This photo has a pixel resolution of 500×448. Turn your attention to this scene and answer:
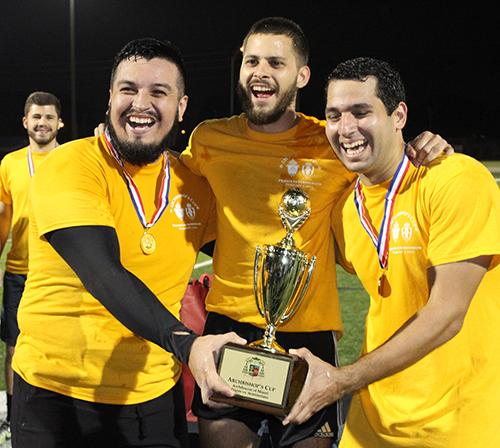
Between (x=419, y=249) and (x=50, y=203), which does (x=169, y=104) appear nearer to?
(x=50, y=203)

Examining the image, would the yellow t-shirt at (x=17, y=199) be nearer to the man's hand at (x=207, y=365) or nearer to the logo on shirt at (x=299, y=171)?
the logo on shirt at (x=299, y=171)

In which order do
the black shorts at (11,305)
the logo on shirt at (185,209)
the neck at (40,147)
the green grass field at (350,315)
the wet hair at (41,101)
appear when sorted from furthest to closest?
the green grass field at (350,315) < the wet hair at (41,101) < the neck at (40,147) < the black shorts at (11,305) < the logo on shirt at (185,209)

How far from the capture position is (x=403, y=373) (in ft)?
7.38

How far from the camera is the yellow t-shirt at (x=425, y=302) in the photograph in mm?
2059

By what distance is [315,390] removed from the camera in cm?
197

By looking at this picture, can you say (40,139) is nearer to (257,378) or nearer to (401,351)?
(257,378)

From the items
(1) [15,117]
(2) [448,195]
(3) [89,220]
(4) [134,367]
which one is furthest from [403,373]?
(1) [15,117]

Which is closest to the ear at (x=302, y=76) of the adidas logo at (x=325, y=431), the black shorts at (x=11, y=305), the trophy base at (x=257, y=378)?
the trophy base at (x=257, y=378)

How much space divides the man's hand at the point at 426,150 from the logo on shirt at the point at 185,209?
3.34ft

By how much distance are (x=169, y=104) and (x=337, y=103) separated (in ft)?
2.49

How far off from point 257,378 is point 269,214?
3.08 ft

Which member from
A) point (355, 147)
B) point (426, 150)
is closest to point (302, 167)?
point (355, 147)

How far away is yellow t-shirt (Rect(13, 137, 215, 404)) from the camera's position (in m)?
2.32

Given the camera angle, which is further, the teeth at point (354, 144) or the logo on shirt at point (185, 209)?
the logo on shirt at point (185, 209)
